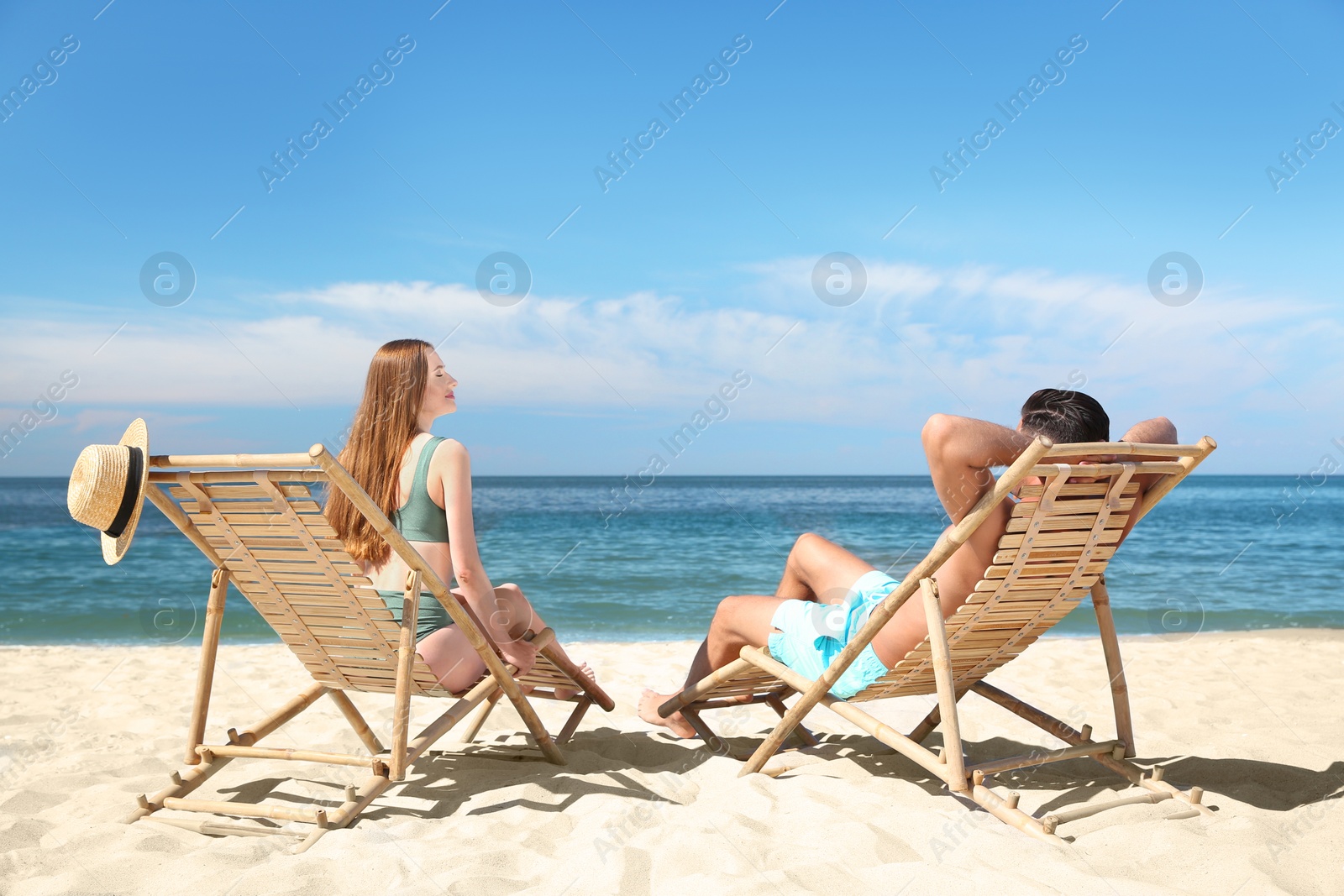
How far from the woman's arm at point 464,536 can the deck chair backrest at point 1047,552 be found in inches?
49.8

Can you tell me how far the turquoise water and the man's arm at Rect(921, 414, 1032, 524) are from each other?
22.0 ft

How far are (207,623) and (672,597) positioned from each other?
28.3 ft

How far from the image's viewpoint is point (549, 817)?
267cm

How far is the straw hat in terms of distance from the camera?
2510 millimetres

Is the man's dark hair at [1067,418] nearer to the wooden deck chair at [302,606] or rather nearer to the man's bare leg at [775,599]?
the man's bare leg at [775,599]

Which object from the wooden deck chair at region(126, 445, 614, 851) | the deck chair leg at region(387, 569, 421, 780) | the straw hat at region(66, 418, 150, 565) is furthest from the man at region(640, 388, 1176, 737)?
the straw hat at region(66, 418, 150, 565)

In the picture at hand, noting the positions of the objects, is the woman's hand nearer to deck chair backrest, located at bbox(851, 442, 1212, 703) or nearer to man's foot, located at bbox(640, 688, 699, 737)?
man's foot, located at bbox(640, 688, 699, 737)

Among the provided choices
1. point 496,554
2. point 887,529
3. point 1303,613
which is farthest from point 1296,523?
point 496,554

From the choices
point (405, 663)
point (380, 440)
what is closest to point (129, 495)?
point (380, 440)

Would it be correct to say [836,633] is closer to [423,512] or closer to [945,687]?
[945,687]

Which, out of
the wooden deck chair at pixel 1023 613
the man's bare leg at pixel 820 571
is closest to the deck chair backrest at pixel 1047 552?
the wooden deck chair at pixel 1023 613

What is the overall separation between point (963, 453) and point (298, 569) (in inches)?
76.6

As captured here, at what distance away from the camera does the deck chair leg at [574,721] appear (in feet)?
11.8

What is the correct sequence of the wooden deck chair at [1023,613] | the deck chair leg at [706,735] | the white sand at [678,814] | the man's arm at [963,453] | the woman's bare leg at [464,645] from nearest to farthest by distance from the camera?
the white sand at [678,814] → the man's arm at [963,453] → the wooden deck chair at [1023,613] → the woman's bare leg at [464,645] → the deck chair leg at [706,735]
